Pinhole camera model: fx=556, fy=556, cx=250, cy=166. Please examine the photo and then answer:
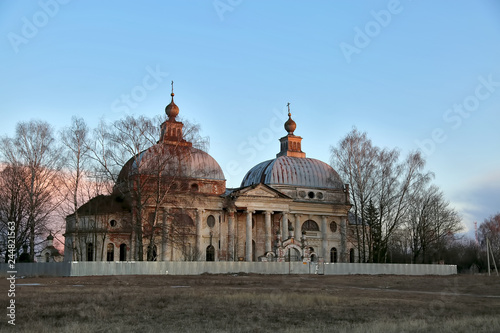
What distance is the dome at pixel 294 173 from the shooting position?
70125mm

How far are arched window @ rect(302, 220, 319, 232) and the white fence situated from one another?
1515cm

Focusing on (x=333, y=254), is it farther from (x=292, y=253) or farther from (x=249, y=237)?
(x=249, y=237)

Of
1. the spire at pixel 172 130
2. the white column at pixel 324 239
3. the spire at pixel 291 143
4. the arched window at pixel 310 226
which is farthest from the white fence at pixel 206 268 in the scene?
the spire at pixel 291 143

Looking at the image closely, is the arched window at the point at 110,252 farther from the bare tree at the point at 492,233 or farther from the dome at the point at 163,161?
the bare tree at the point at 492,233

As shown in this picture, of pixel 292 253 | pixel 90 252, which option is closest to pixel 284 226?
pixel 292 253

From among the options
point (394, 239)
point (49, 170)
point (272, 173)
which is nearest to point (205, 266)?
point (49, 170)

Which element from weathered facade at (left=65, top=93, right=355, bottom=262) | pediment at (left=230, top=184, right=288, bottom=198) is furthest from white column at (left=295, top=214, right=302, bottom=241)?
pediment at (left=230, top=184, right=288, bottom=198)

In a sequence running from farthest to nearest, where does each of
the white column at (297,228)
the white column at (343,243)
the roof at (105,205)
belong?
the white column at (297,228), the white column at (343,243), the roof at (105,205)

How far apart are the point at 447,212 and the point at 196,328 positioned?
60.3 m

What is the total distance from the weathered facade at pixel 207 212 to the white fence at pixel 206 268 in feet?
7.29

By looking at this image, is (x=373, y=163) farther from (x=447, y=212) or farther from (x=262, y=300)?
(x=262, y=300)

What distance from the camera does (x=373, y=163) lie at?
55.9 m

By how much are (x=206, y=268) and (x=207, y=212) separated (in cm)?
1520

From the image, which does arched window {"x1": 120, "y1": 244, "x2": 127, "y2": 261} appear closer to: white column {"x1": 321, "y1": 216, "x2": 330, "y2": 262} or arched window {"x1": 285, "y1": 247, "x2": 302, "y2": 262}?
arched window {"x1": 285, "y1": 247, "x2": 302, "y2": 262}
